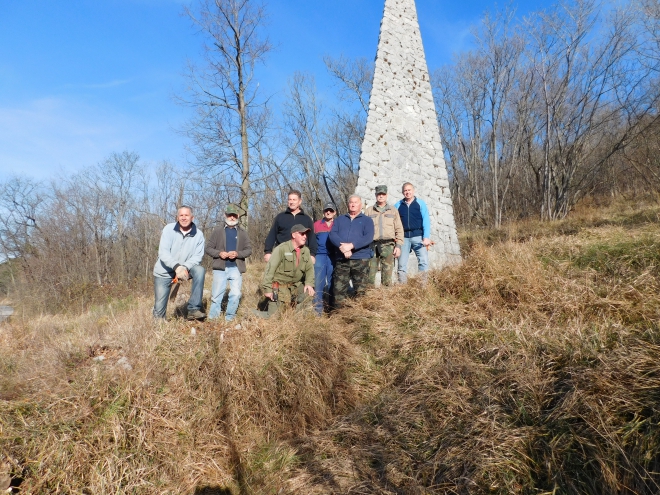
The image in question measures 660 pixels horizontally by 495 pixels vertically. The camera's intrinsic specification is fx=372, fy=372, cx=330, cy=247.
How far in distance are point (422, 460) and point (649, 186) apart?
17076 millimetres

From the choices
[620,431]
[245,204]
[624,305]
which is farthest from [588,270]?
[245,204]

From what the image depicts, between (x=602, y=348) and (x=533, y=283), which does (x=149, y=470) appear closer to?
(x=602, y=348)

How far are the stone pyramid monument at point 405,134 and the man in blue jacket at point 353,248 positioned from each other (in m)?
2.24

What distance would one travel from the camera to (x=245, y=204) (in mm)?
13953

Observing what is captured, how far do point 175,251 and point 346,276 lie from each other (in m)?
2.33

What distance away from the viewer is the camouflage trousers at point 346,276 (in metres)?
5.21

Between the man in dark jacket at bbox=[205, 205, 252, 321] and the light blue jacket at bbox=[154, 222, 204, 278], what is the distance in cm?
25

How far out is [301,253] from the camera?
5043mm

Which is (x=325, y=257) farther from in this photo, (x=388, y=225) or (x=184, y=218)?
(x=184, y=218)

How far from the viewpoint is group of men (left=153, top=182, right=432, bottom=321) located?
4.90 metres

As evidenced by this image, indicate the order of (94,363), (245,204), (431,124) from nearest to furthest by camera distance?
(94,363)
(431,124)
(245,204)

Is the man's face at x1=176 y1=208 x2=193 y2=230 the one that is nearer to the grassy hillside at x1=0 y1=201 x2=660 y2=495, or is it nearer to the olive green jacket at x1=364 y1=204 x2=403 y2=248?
the grassy hillside at x1=0 y1=201 x2=660 y2=495

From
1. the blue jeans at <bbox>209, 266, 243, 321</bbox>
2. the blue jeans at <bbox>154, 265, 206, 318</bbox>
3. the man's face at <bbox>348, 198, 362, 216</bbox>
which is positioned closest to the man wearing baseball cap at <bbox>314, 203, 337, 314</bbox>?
the man's face at <bbox>348, 198, 362, 216</bbox>

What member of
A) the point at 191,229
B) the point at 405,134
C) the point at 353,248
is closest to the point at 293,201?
the point at 353,248
